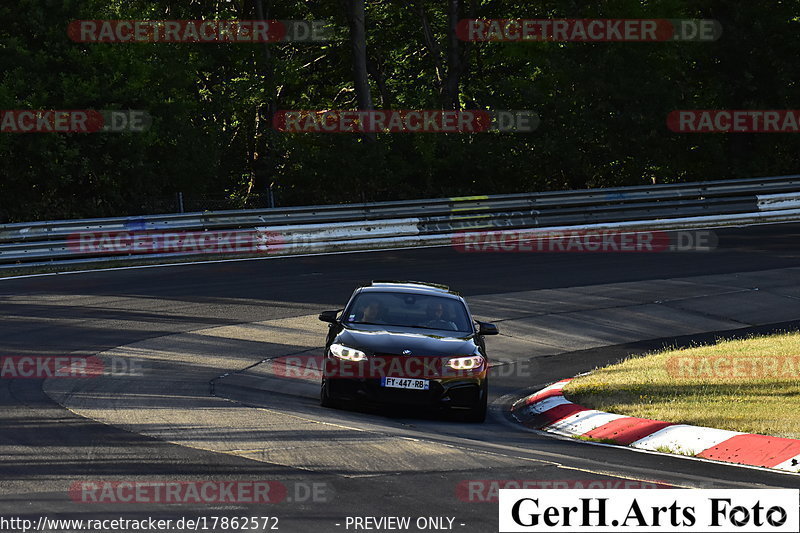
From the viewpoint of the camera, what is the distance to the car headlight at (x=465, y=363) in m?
12.0

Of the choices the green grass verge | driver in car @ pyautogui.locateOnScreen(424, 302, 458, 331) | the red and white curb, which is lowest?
the red and white curb

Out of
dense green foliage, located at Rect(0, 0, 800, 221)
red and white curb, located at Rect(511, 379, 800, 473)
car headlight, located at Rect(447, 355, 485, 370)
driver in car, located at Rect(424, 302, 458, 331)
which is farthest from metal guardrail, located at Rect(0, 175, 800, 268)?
car headlight, located at Rect(447, 355, 485, 370)

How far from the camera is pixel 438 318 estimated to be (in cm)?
1313

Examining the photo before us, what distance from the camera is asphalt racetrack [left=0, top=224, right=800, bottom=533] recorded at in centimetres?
786

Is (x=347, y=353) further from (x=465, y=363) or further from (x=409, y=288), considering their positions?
(x=409, y=288)

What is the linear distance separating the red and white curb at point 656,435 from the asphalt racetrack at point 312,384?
0.35 m

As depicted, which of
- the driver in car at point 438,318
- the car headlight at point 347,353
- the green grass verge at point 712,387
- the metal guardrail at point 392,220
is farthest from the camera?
the metal guardrail at point 392,220

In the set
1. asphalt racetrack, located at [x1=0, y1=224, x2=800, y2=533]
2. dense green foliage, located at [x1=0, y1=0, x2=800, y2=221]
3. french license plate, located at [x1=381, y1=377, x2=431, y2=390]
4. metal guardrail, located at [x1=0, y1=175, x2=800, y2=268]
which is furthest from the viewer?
dense green foliage, located at [x1=0, y1=0, x2=800, y2=221]

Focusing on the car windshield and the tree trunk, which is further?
the tree trunk

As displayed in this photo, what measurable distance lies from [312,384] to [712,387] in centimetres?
494

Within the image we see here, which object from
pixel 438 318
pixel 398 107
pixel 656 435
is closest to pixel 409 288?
pixel 438 318

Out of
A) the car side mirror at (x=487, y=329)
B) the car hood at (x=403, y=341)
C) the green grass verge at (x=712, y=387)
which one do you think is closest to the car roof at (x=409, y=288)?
the car side mirror at (x=487, y=329)

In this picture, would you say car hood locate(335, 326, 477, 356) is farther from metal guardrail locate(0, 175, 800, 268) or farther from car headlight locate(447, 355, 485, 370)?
metal guardrail locate(0, 175, 800, 268)

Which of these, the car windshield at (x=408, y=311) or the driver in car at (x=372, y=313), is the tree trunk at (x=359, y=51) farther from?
the driver in car at (x=372, y=313)
